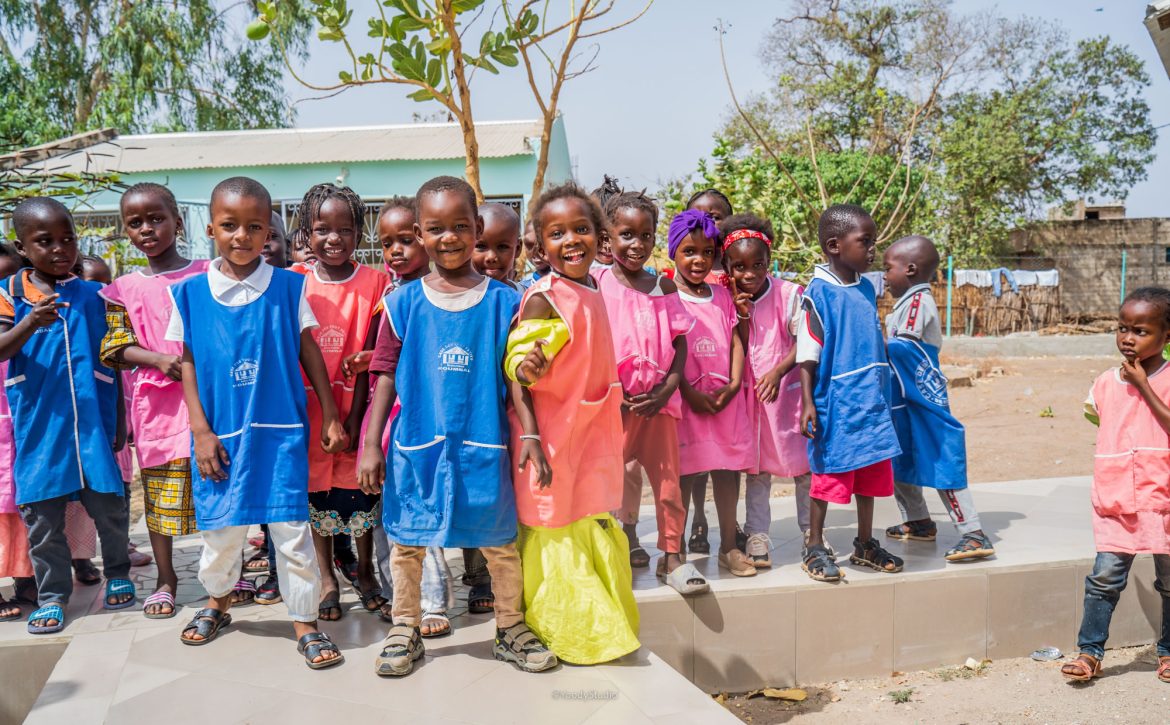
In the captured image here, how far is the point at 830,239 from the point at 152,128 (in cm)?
2011

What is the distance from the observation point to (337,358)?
3520 millimetres

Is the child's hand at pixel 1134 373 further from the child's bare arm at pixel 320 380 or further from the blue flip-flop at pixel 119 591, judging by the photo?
the blue flip-flop at pixel 119 591

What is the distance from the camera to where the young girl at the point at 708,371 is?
151 inches

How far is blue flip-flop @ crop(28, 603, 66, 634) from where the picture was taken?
3320 mm

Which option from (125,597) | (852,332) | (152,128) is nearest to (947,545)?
(852,332)

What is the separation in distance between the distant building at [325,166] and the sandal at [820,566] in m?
11.2

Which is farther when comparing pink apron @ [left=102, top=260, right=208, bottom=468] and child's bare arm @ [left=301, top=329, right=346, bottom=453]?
pink apron @ [left=102, top=260, right=208, bottom=468]

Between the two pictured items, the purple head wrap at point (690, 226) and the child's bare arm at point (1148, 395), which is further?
the purple head wrap at point (690, 226)

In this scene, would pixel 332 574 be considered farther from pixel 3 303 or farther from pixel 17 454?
pixel 3 303

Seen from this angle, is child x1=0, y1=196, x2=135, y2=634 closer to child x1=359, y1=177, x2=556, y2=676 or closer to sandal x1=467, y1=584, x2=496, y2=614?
child x1=359, y1=177, x2=556, y2=676

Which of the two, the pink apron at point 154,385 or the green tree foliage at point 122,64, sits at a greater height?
the green tree foliage at point 122,64

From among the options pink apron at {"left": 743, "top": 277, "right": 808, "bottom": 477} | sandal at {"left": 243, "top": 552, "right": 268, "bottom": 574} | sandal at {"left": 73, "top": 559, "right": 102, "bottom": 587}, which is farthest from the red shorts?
sandal at {"left": 73, "top": 559, "right": 102, "bottom": 587}

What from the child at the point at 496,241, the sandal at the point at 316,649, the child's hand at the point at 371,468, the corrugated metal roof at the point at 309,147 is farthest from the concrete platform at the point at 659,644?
the corrugated metal roof at the point at 309,147

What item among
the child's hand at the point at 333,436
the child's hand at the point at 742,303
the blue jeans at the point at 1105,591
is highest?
the child's hand at the point at 742,303
